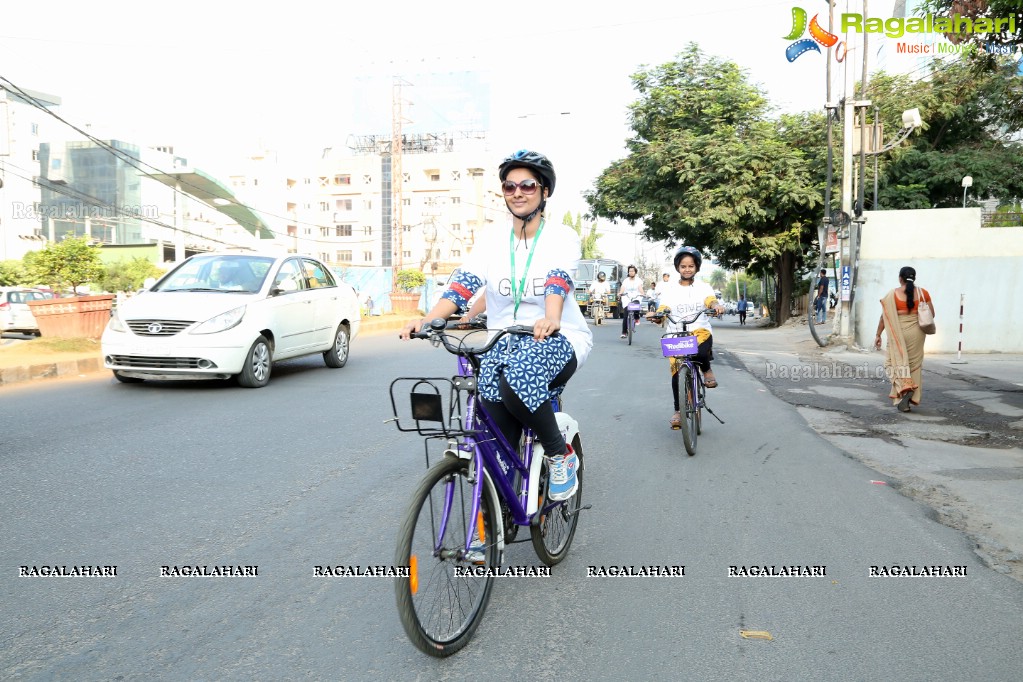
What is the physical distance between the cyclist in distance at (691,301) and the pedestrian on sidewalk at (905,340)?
3.04 meters

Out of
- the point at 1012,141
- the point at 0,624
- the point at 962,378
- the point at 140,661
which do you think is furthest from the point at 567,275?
the point at 1012,141

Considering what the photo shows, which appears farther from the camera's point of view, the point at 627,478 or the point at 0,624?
the point at 627,478

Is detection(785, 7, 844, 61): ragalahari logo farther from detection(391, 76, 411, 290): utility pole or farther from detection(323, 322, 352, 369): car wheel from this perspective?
detection(391, 76, 411, 290): utility pole

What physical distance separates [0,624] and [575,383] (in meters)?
8.33

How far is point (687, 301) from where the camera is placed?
7652 millimetres

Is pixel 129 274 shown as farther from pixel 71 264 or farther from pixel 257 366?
pixel 257 366

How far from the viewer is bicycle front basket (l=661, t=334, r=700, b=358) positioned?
6.98m

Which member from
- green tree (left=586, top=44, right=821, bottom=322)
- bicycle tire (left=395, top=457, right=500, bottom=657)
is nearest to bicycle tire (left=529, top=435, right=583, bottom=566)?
bicycle tire (left=395, top=457, right=500, bottom=657)

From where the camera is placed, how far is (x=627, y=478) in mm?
5910

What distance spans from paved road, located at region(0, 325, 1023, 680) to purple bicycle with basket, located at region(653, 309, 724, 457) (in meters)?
0.21

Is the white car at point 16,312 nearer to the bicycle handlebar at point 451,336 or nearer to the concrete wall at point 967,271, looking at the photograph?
the concrete wall at point 967,271

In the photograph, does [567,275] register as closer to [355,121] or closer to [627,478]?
[627,478]

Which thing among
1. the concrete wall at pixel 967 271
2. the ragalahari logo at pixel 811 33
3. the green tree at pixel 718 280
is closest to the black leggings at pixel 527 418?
the concrete wall at pixel 967 271

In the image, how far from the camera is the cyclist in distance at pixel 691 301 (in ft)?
24.6
